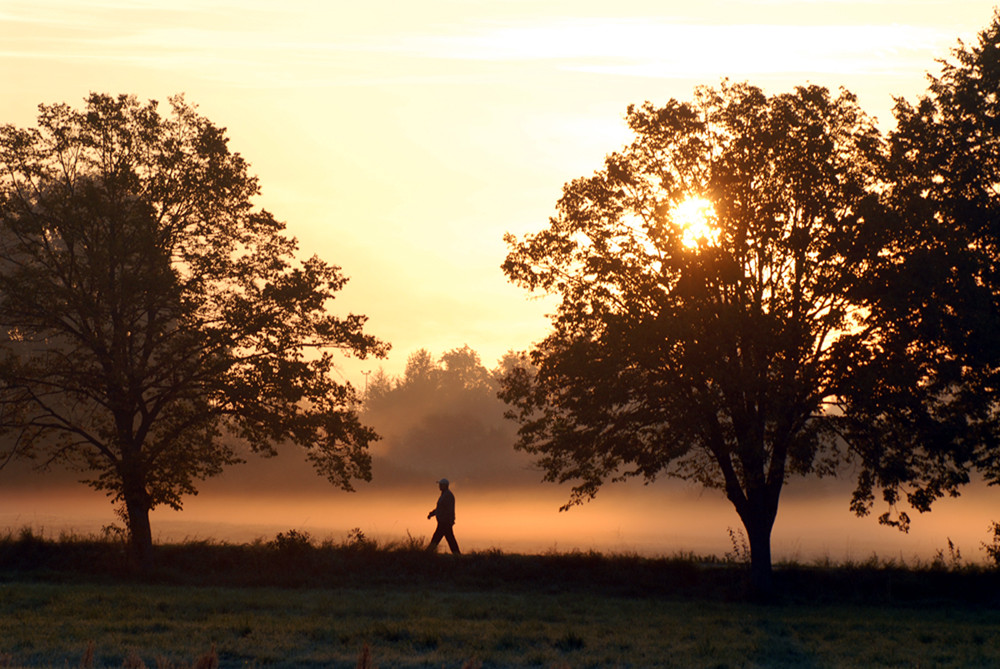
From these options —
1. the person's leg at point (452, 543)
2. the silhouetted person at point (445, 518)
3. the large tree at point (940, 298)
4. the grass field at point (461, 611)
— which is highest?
the large tree at point (940, 298)

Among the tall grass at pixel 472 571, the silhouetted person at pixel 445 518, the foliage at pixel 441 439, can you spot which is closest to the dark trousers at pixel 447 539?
the silhouetted person at pixel 445 518

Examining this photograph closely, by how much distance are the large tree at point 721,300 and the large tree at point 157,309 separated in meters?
5.26

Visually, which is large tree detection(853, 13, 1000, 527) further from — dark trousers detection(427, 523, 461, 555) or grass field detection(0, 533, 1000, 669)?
dark trousers detection(427, 523, 461, 555)

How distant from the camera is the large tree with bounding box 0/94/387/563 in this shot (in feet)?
80.1

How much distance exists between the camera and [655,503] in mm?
93875

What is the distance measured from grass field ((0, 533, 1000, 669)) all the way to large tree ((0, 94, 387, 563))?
2.23 meters

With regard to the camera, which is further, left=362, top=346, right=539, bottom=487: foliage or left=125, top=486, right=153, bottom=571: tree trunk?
left=362, top=346, right=539, bottom=487: foliage

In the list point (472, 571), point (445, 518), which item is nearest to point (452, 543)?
point (445, 518)

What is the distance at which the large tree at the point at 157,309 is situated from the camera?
80.1ft

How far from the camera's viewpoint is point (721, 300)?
76.8ft

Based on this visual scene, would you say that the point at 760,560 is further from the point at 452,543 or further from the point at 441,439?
the point at 441,439

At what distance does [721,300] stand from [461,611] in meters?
9.74

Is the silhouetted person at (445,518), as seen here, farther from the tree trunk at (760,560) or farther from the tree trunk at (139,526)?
the tree trunk at (760,560)

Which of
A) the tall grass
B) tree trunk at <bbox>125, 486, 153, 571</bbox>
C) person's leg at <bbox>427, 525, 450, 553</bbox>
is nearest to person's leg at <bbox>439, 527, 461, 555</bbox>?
person's leg at <bbox>427, 525, 450, 553</bbox>
